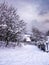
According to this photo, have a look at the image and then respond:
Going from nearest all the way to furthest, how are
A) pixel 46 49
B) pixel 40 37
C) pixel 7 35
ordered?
pixel 46 49 < pixel 7 35 < pixel 40 37

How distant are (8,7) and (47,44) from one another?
513 centimetres

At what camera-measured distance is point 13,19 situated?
1156 centimetres

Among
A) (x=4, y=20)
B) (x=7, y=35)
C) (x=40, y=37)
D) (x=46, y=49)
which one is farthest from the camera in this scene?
(x=40, y=37)

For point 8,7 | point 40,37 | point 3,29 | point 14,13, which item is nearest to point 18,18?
point 14,13

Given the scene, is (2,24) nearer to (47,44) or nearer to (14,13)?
(14,13)

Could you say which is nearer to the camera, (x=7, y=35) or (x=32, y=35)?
(x=7, y=35)

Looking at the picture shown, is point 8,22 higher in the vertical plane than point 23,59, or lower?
higher

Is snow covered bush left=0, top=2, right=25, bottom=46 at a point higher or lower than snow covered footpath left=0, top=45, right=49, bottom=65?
higher

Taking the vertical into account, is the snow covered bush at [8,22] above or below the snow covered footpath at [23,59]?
above

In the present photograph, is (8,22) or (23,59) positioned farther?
(8,22)

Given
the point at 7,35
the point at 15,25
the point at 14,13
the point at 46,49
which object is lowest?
the point at 46,49

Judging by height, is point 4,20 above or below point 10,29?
above

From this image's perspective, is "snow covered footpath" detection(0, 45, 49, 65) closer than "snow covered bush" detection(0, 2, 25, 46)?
Yes

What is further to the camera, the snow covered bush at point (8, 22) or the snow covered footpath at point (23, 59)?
the snow covered bush at point (8, 22)
